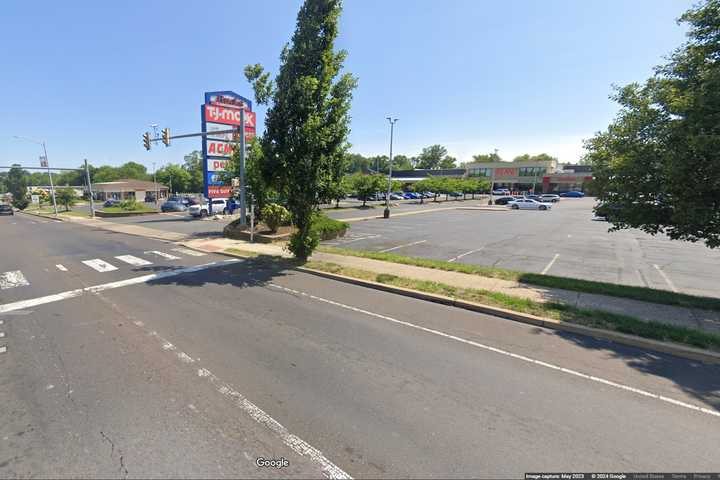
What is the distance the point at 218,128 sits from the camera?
75.0ft

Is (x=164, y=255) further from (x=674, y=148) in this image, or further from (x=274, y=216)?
(x=674, y=148)

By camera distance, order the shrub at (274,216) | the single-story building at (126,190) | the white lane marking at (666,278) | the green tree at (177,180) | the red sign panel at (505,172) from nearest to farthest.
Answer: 1. the white lane marking at (666,278)
2. the shrub at (274,216)
3. the single-story building at (126,190)
4. the red sign panel at (505,172)
5. the green tree at (177,180)

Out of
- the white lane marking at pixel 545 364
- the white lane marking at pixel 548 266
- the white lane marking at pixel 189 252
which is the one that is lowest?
the white lane marking at pixel 189 252

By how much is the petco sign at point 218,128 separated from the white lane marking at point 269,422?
757 inches

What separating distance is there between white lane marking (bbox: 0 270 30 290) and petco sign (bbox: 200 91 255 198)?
1274 cm

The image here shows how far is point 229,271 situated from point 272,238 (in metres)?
5.84

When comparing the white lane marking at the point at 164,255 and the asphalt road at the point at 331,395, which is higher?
the asphalt road at the point at 331,395

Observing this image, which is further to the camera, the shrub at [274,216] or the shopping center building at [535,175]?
the shopping center building at [535,175]

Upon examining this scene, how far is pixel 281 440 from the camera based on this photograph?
3080 mm

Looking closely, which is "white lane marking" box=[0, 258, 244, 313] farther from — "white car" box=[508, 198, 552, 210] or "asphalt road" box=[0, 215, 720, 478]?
"white car" box=[508, 198, 552, 210]

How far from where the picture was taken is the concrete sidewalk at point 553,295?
20.2 ft

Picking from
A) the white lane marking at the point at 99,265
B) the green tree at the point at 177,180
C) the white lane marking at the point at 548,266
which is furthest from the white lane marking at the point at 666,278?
the green tree at the point at 177,180

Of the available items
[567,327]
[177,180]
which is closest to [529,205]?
[567,327]

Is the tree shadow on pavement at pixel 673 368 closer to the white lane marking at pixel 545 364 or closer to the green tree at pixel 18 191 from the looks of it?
the white lane marking at pixel 545 364
